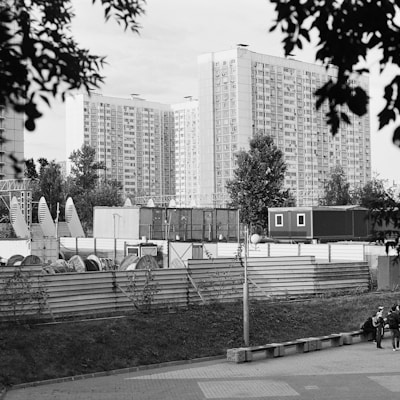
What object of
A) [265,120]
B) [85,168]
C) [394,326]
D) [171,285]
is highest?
[265,120]

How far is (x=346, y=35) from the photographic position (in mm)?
6500

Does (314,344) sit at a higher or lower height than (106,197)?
lower

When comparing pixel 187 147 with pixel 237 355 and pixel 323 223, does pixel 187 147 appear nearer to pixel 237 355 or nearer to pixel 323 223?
pixel 323 223

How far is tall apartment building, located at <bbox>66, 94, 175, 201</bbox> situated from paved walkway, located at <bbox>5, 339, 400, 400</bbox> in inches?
6116

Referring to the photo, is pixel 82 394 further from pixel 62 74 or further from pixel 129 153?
pixel 129 153

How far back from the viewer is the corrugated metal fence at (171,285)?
83.8 feet

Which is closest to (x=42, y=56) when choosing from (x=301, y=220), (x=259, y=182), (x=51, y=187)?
(x=301, y=220)

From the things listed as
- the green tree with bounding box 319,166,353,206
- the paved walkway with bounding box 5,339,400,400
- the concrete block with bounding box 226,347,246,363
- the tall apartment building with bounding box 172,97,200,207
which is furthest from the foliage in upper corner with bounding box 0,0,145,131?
the tall apartment building with bounding box 172,97,200,207

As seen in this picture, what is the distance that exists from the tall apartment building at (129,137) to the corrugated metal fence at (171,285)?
144605mm

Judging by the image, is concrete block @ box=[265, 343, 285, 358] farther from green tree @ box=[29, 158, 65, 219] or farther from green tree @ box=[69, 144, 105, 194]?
green tree @ box=[69, 144, 105, 194]

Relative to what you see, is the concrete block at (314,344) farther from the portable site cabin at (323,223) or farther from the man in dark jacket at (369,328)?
the portable site cabin at (323,223)

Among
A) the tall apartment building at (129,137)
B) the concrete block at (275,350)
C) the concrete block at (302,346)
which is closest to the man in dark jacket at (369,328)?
the concrete block at (302,346)

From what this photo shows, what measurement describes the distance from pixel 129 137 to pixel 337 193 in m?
103

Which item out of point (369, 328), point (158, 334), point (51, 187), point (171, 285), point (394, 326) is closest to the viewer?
point (394, 326)
